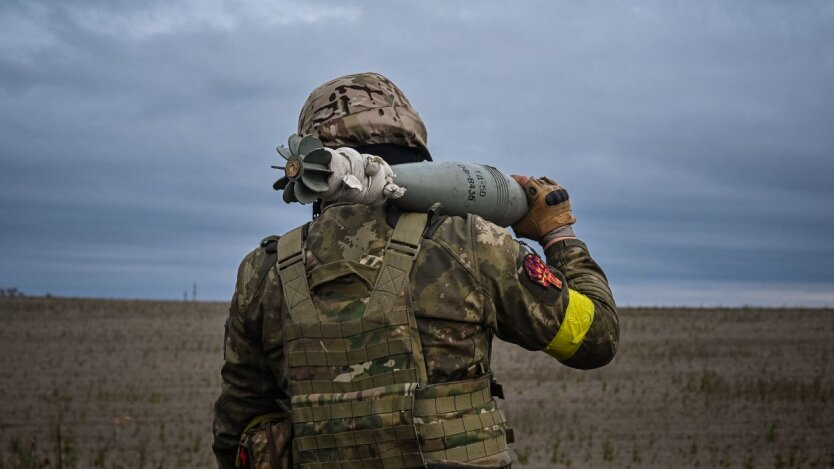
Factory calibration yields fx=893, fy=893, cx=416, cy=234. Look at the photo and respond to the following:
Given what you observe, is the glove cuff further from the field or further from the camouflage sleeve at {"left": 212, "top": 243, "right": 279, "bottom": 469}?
the field

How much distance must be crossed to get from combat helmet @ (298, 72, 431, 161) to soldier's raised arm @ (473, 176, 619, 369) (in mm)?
506

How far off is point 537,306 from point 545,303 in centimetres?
3

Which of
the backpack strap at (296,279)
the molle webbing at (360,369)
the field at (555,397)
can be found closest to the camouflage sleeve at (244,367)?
the backpack strap at (296,279)

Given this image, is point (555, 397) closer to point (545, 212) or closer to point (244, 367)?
point (545, 212)

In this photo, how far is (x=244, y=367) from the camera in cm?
348

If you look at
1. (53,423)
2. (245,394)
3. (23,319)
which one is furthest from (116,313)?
(245,394)

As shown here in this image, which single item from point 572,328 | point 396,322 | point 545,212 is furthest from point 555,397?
point 396,322

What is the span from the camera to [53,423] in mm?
13055

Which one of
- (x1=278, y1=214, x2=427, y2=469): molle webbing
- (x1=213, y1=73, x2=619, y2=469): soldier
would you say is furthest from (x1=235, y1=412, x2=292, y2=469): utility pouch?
(x1=278, y1=214, x2=427, y2=469): molle webbing

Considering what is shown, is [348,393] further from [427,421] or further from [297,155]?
[297,155]

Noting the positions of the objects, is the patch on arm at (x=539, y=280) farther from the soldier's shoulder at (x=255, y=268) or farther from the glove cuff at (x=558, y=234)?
the soldier's shoulder at (x=255, y=268)

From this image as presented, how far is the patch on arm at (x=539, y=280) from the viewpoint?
9.89ft

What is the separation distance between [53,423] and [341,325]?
1156cm

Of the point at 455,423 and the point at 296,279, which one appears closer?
the point at 455,423
